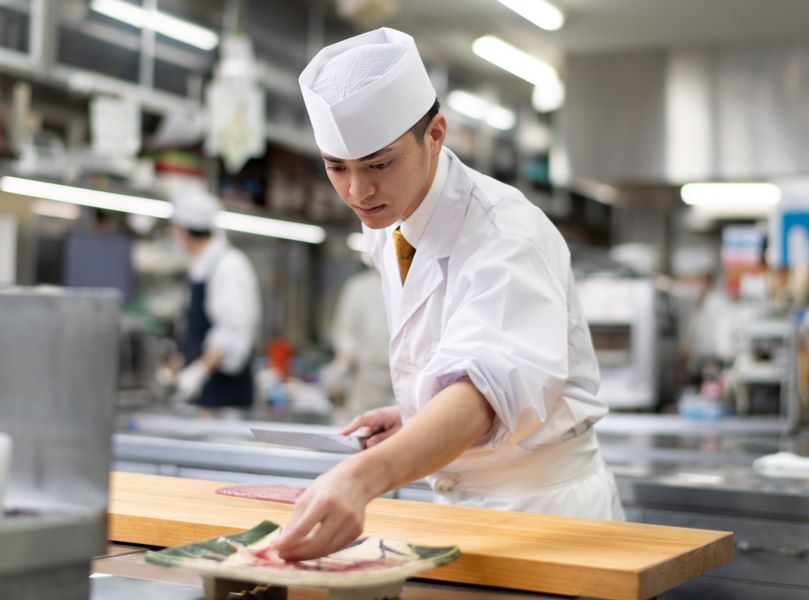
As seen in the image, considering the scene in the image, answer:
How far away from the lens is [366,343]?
5.57 meters

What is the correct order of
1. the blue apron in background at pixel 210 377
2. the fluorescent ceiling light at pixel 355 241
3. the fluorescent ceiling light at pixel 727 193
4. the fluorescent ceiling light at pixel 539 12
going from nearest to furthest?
the blue apron in background at pixel 210 377 < the fluorescent ceiling light at pixel 539 12 < the fluorescent ceiling light at pixel 727 193 < the fluorescent ceiling light at pixel 355 241

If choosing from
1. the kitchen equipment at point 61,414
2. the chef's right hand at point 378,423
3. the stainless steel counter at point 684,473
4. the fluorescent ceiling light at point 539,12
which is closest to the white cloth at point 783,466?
the stainless steel counter at point 684,473

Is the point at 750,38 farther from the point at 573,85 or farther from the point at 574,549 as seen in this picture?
the point at 574,549

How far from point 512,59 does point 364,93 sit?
181 inches

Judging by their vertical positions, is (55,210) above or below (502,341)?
above

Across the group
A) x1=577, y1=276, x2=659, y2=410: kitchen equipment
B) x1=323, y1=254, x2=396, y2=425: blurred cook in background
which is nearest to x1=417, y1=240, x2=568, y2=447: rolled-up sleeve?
x1=323, y1=254, x2=396, y2=425: blurred cook in background

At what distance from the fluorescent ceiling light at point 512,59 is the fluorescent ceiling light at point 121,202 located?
1.39 m

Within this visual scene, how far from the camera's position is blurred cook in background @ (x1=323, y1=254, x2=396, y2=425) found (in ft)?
18.2

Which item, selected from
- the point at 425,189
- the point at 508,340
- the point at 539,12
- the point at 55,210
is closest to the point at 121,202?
the point at 55,210

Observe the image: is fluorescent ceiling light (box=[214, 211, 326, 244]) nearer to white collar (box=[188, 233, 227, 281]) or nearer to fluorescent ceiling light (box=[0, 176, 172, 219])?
fluorescent ceiling light (box=[0, 176, 172, 219])

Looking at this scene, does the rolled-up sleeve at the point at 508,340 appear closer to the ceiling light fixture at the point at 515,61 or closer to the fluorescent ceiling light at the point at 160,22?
the fluorescent ceiling light at the point at 160,22

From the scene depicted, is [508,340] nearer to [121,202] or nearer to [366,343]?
[121,202]

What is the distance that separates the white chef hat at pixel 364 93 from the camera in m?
1.51

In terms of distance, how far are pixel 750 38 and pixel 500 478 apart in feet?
15.5
